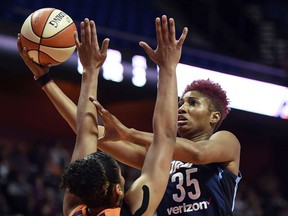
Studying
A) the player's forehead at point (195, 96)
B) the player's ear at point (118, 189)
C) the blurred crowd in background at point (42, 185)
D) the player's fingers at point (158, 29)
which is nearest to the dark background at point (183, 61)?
the blurred crowd in background at point (42, 185)

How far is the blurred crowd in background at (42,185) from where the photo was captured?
8.89m

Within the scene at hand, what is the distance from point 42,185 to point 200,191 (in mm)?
5950

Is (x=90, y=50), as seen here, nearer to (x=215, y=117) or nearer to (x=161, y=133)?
(x=161, y=133)

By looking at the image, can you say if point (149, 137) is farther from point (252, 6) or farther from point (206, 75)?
point (252, 6)

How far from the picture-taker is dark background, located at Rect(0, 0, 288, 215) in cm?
1053

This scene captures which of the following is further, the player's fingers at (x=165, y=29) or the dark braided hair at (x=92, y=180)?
the player's fingers at (x=165, y=29)

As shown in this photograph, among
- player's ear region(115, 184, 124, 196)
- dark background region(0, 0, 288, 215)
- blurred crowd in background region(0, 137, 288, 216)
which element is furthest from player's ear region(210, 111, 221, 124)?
dark background region(0, 0, 288, 215)

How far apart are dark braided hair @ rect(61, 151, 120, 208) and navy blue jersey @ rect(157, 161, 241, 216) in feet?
3.06

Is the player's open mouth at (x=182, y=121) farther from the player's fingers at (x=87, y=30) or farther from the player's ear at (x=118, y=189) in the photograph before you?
the player's ear at (x=118, y=189)

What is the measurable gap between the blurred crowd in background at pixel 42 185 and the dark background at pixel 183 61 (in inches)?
20.0

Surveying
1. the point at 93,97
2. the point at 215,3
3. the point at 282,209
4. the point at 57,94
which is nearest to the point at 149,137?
the point at 93,97

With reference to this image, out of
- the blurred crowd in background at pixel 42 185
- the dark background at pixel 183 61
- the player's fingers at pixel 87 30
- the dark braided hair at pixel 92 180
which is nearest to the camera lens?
the dark braided hair at pixel 92 180

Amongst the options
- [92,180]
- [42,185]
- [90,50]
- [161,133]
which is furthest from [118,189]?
[42,185]

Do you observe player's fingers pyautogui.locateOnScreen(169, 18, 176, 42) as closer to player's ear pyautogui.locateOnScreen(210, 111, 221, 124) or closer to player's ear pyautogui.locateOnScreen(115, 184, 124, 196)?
player's ear pyautogui.locateOnScreen(115, 184, 124, 196)
